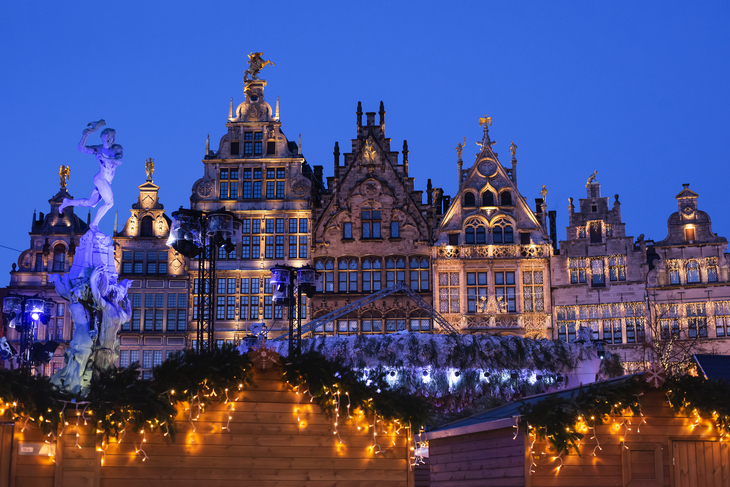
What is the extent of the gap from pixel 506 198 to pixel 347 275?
786 cm

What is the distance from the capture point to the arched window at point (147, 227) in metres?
43.6

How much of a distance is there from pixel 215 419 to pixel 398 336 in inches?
721

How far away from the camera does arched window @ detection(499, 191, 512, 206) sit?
42.4 metres

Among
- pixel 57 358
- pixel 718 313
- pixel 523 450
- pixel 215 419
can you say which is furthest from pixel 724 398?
pixel 57 358

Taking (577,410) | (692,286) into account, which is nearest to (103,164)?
(577,410)

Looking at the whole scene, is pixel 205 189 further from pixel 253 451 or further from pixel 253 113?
pixel 253 451

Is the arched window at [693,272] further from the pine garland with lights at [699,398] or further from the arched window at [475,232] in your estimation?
the pine garland with lights at [699,398]

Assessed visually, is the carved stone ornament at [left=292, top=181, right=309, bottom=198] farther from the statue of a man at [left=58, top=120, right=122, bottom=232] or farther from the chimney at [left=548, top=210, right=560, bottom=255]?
the statue of a man at [left=58, top=120, right=122, bottom=232]

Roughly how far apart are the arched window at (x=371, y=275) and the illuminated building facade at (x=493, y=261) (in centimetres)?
250

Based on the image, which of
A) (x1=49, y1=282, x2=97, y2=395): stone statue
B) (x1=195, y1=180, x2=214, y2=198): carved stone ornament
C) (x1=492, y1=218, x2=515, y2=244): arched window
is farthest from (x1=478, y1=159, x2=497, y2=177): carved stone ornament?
(x1=49, y1=282, x2=97, y2=395): stone statue

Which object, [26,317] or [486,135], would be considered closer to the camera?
[26,317]

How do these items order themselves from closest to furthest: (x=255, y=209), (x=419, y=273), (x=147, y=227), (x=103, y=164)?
(x=103, y=164)
(x=419, y=273)
(x=255, y=209)
(x=147, y=227)

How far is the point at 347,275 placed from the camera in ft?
139

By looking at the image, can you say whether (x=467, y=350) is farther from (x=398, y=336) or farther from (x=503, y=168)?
(x=503, y=168)
